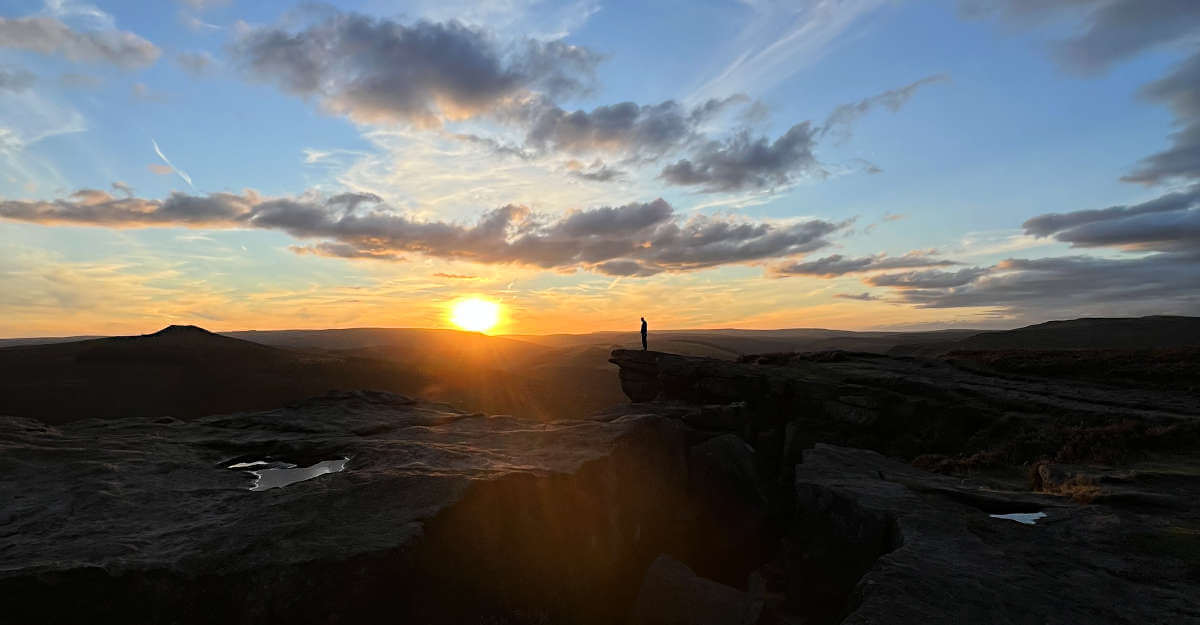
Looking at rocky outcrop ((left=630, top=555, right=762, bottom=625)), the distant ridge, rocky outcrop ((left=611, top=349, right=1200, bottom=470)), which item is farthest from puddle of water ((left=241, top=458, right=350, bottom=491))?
the distant ridge

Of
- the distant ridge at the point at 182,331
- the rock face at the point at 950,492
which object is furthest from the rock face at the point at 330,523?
the distant ridge at the point at 182,331

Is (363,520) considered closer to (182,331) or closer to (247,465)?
(247,465)

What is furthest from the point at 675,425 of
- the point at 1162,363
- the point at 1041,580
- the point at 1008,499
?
the point at 1162,363

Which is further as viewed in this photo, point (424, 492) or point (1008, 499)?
point (1008, 499)

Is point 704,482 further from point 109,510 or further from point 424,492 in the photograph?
point 109,510

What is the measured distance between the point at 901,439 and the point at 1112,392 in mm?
8023

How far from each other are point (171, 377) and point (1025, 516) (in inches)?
1757

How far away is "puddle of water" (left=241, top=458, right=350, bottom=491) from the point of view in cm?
1066

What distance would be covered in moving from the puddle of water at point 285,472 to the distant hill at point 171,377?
67.0 feet

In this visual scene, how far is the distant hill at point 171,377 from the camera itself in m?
31.5

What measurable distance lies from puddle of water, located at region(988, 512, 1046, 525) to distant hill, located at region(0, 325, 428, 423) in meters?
31.8

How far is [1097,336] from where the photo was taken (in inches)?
2510

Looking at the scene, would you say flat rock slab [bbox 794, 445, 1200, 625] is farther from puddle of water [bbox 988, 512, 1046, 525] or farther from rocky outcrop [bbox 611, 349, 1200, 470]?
rocky outcrop [bbox 611, 349, 1200, 470]

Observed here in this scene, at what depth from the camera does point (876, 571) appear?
7719 mm
